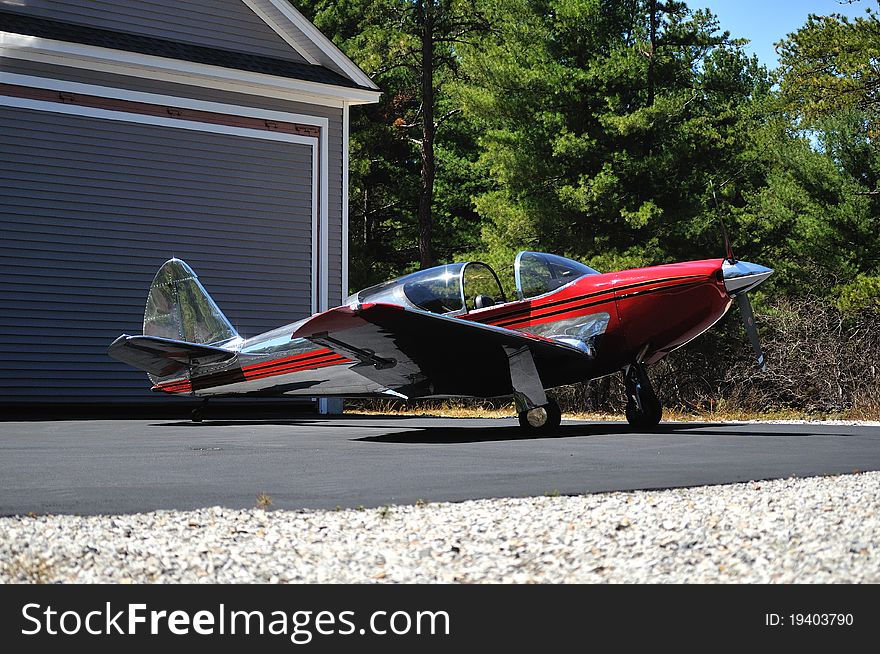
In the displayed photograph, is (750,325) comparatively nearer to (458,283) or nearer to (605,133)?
(458,283)

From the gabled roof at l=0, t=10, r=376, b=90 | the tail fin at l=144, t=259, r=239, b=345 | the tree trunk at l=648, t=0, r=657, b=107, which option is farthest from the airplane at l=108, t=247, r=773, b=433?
the tree trunk at l=648, t=0, r=657, b=107

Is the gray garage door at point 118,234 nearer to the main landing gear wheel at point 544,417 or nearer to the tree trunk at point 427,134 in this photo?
the main landing gear wheel at point 544,417

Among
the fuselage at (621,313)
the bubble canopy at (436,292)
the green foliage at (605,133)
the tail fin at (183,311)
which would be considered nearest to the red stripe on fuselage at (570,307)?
the fuselage at (621,313)

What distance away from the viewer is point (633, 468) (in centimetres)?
A: 799

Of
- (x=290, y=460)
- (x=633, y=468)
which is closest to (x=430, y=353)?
(x=290, y=460)

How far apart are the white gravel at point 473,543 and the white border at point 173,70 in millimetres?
13061

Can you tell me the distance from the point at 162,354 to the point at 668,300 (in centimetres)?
720

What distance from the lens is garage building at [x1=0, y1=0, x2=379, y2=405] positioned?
1695 centimetres

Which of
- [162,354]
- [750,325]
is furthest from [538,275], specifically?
[162,354]

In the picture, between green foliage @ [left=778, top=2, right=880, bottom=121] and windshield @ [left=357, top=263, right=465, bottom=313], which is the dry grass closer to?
windshield @ [left=357, top=263, right=465, bottom=313]

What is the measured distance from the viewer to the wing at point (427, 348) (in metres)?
11.0

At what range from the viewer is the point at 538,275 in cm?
1252

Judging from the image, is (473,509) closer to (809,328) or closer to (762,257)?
(809,328)

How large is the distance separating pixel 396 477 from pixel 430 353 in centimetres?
438
